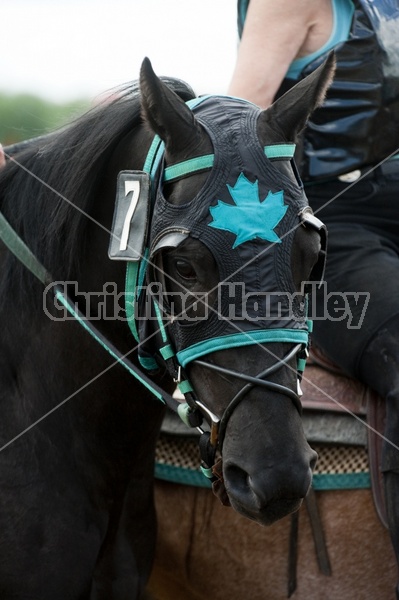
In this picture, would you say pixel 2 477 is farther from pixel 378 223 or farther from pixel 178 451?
pixel 378 223

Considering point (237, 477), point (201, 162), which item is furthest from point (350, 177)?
point (237, 477)

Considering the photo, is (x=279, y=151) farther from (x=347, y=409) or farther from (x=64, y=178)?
(x=347, y=409)

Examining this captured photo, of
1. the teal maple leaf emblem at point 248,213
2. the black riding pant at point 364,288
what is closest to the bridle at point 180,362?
the teal maple leaf emblem at point 248,213

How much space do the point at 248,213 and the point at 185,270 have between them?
0.77ft

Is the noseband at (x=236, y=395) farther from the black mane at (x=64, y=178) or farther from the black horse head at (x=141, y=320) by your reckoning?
the black mane at (x=64, y=178)

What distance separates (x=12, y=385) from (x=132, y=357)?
0.46m

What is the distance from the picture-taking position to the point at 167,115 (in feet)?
7.50

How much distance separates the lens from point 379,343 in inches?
126

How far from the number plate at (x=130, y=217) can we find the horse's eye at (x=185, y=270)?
0.59 feet

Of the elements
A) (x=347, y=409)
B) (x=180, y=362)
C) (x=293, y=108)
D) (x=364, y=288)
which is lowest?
(x=347, y=409)

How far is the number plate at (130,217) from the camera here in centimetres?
238

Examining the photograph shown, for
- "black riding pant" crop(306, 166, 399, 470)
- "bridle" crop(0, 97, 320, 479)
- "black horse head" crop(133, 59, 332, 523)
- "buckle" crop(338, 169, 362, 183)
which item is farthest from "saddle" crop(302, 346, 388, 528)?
"black horse head" crop(133, 59, 332, 523)

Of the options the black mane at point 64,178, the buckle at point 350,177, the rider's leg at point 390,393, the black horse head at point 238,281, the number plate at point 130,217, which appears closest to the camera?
the black horse head at point 238,281

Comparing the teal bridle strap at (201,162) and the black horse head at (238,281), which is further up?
the teal bridle strap at (201,162)
